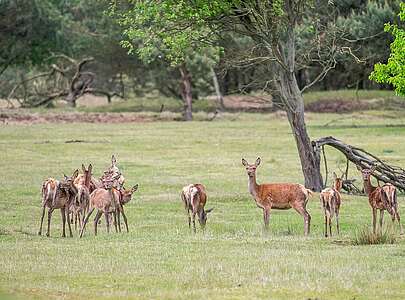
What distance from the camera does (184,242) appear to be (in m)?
18.3

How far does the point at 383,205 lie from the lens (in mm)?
20344

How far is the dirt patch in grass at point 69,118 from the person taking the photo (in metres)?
64.7

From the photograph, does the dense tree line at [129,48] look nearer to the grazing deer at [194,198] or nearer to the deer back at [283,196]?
the deer back at [283,196]

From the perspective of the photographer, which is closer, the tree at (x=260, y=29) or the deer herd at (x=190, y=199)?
the deer herd at (x=190, y=199)

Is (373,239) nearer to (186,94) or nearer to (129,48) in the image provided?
(129,48)

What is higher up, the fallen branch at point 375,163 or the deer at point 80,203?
the fallen branch at point 375,163

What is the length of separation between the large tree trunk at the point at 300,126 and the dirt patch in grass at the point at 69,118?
116 feet

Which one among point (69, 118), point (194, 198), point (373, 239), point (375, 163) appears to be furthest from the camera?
point (69, 118)

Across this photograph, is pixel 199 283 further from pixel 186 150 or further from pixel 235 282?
pixel 186 150

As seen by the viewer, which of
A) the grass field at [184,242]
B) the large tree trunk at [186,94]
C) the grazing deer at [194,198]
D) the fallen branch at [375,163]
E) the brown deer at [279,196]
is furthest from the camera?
the large tree trunk at [186,94]

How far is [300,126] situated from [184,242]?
37.3 ft

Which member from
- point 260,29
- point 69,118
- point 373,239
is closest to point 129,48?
point 69,118

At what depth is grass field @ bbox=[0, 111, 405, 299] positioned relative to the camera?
13523 millimetres

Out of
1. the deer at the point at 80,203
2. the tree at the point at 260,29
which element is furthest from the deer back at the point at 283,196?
the tree at the point at 260,29
